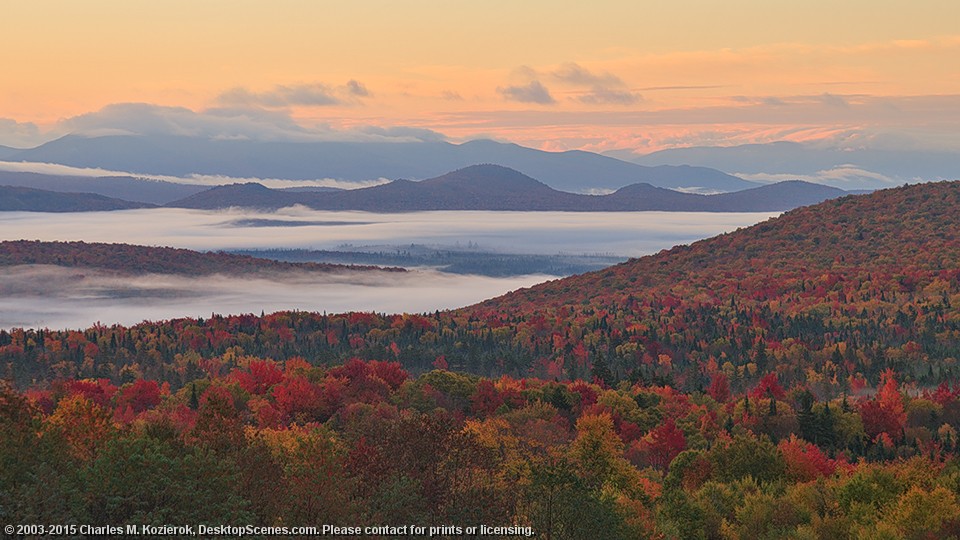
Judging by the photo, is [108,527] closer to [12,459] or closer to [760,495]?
[12,459]

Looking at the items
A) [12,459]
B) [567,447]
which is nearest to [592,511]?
[12,459]

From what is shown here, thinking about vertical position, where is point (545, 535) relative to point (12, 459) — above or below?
below

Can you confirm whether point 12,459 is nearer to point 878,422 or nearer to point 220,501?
point 220,501

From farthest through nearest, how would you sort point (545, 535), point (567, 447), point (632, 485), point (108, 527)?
point (567, 447), point (632, 485), point (545, 535), point (108, 527)

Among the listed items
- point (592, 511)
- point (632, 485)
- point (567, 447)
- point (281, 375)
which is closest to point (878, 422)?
point (567, 447)

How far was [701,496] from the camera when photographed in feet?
307

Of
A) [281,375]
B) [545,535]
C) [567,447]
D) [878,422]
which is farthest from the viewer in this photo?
[281,375]

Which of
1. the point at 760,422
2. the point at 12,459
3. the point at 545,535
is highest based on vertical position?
the point at 12,459

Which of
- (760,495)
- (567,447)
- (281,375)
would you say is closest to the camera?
(760,495)

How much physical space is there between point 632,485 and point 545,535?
132 feet

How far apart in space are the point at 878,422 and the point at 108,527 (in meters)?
137

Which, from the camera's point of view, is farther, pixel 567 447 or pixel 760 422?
pixel 760 422

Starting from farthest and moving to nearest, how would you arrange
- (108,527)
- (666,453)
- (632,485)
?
(666,453)
(632,485)
(108,527)

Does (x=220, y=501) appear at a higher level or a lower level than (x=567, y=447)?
higher
